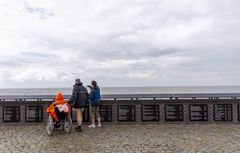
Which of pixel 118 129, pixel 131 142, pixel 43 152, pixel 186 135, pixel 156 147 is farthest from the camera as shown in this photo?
pixel 118 129

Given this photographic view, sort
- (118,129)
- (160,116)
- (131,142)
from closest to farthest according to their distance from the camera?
(131,142) < (118,129) < (160,116)

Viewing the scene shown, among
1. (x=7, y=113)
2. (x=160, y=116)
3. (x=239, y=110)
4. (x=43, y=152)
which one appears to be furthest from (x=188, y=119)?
(x=7, y=113)

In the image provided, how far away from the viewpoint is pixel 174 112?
13000 mm

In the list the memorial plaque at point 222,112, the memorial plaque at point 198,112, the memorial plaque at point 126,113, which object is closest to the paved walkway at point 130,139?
the memorial plaque at point 198,112

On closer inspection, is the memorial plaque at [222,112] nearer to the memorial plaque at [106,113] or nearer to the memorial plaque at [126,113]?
the memorial plaque at [126,113]

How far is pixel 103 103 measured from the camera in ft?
42.8

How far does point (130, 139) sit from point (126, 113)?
3876mm

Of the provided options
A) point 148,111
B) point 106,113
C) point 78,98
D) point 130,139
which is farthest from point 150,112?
point 130,139

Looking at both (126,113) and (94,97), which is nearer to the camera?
(94,97)

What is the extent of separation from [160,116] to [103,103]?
2768 mm

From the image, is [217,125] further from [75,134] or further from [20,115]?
[20,115]

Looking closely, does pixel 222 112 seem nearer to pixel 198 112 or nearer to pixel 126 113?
pixel 198 112

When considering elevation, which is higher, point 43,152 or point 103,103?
point 103,103

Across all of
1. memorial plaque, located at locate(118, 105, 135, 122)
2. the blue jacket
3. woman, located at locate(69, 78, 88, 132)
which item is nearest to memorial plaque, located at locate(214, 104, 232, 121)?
memorial plaque, located at locate(118, 105, 135, 122)
